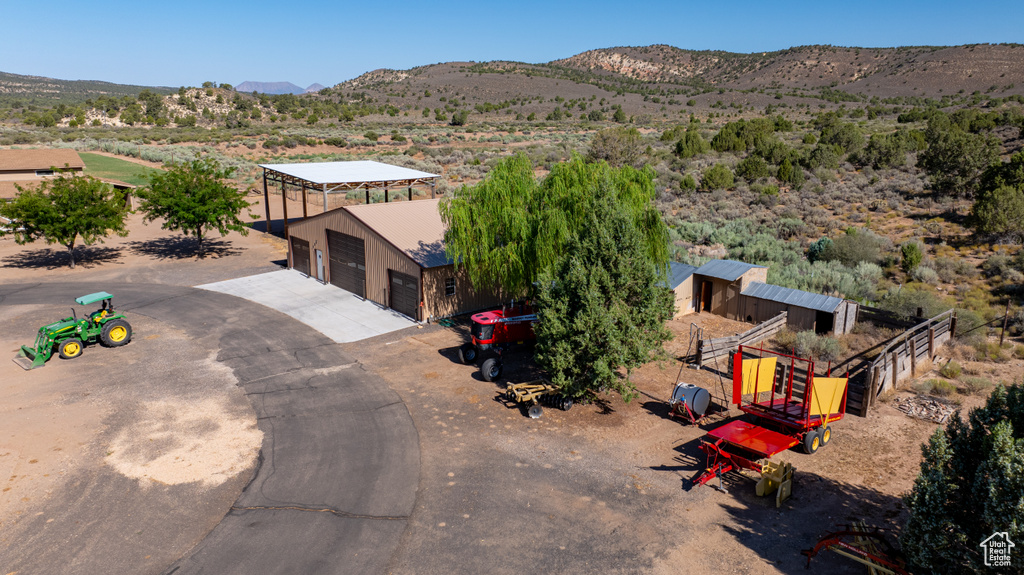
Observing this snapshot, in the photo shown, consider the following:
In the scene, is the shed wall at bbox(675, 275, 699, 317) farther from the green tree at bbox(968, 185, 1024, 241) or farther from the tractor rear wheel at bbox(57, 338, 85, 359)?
the tractor rear wheel at bbox(57, 338, 85, 359)

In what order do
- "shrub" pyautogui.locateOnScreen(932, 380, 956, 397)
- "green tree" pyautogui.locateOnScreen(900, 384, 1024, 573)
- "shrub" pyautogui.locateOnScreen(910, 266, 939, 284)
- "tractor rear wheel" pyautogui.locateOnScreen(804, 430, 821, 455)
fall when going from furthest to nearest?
1. "shrub" pyautogui.locateOnScreen(910, 266, 939, 284)
2. "shrub" pyautogui.locateOnScreen(932, 380, 956, 397)
3. "tractor rear wheel" pyautogui.locateOnScreen(804, 430, 821, 455)
4. "green tree" pyautogui.locateOnScreen(900, 384, 1024, 573)

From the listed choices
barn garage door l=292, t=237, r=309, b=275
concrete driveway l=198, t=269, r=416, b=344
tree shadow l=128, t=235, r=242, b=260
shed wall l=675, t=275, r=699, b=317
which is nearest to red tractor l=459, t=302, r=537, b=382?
concrete driveway l=198, t=269, r=416, b=344

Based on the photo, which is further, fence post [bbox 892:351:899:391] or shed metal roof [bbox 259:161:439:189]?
shed metal roof [bbox 259:161:439:189]

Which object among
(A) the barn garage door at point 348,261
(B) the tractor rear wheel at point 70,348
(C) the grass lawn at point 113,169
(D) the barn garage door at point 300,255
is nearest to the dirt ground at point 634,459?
(B) the tractor rear wheel at point 70,348

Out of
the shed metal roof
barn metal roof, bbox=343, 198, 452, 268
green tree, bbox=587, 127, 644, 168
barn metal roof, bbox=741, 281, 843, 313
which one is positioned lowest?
barn metal roof, bbox=741, 281, 843, 313

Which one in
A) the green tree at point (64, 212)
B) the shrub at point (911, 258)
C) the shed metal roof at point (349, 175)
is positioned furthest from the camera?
the shed metal roof at point (349, 175)

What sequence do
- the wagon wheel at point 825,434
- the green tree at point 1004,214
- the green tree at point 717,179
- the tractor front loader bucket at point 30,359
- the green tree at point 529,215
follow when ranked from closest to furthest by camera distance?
the wagon wheel at point 825,434 < the tractor front loader bucket at point 30,359 < the green tree at point 529,215 < the green tree at point 1004,214 < the green tree at point 717,179

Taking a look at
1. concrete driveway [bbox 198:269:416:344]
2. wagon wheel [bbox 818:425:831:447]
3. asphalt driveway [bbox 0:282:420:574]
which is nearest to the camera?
asphalt driveway [bbox 0:282:420:574]

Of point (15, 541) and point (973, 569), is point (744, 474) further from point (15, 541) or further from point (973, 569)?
point (15, 541)

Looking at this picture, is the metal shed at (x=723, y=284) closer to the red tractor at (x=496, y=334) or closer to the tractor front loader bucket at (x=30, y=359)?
the red tractor at (x=496, y=334)
